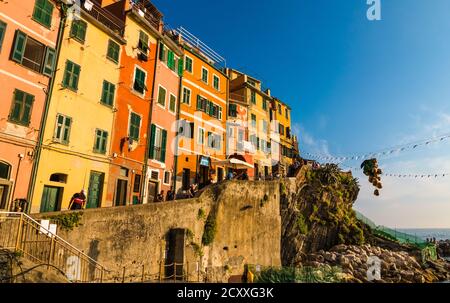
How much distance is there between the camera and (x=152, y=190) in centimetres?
2409

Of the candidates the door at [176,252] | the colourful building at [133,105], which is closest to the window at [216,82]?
the colourful building at [133,105]

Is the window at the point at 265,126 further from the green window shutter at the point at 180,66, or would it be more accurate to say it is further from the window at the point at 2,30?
the window at the point at 2,30

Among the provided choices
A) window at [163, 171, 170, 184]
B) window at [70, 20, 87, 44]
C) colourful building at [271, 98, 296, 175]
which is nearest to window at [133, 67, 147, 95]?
window at [70, 20, 87, 44]

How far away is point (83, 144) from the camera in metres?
18.5

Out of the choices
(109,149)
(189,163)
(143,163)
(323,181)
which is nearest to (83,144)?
(109,149)

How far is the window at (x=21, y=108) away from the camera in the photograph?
50.1 ft

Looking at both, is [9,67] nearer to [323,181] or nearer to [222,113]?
[222,113]

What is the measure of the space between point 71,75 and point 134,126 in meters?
5.73

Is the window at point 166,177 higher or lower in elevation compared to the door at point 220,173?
lower

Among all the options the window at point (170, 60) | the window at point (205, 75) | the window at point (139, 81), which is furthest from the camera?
the window at point (205, 75)

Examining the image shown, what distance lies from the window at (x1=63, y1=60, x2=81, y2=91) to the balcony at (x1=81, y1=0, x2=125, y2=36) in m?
4.28

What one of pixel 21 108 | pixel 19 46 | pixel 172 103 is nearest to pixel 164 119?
pixel 172 103

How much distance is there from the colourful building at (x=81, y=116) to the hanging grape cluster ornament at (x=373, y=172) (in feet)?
80.9

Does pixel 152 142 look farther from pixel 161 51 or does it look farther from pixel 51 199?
pixel 51 199
